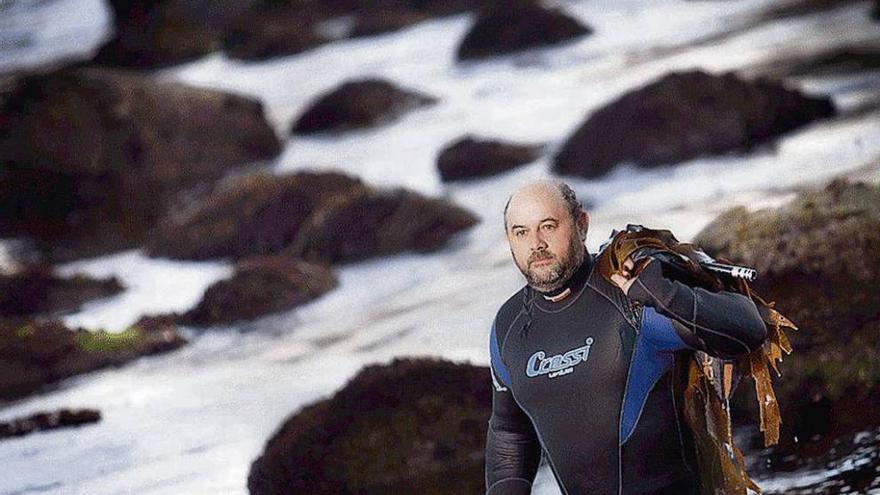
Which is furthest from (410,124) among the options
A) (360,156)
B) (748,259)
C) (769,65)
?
(748,259)

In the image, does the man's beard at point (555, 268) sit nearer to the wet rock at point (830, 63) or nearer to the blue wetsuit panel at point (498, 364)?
the blue wetsuit panel at point (498, 364)

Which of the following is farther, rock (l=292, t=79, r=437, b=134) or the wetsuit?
rock (l=292, t=79, r=437, b=134)

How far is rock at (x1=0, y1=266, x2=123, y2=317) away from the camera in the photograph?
693 inches

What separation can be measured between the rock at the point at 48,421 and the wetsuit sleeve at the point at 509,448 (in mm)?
7922

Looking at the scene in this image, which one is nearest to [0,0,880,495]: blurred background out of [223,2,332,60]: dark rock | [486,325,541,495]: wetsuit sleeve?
[223,2,332,60]: dark rock

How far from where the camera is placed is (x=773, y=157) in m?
17.6

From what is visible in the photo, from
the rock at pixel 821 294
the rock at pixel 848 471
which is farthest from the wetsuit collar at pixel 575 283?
the rock at pixel 821 294

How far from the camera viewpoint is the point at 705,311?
4.84 meters

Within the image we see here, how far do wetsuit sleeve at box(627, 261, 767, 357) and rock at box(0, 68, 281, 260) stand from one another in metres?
18.9

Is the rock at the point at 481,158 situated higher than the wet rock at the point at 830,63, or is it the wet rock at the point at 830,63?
the wet rock at the point at 830,63

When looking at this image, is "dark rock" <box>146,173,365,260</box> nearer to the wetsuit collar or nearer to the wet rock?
the wet rock

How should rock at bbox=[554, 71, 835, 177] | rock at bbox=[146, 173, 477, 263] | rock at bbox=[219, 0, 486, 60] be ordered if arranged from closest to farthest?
rock at bbox=[146, 173, 477, 263]
rock at bbox=[554, 71, 835, 177]
rock at bbox=[219, 0, 486, 60]

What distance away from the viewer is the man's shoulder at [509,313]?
18.5ft

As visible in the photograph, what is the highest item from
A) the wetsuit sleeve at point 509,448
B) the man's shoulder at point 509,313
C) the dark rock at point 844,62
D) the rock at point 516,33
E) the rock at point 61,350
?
the rock at point 516,33
